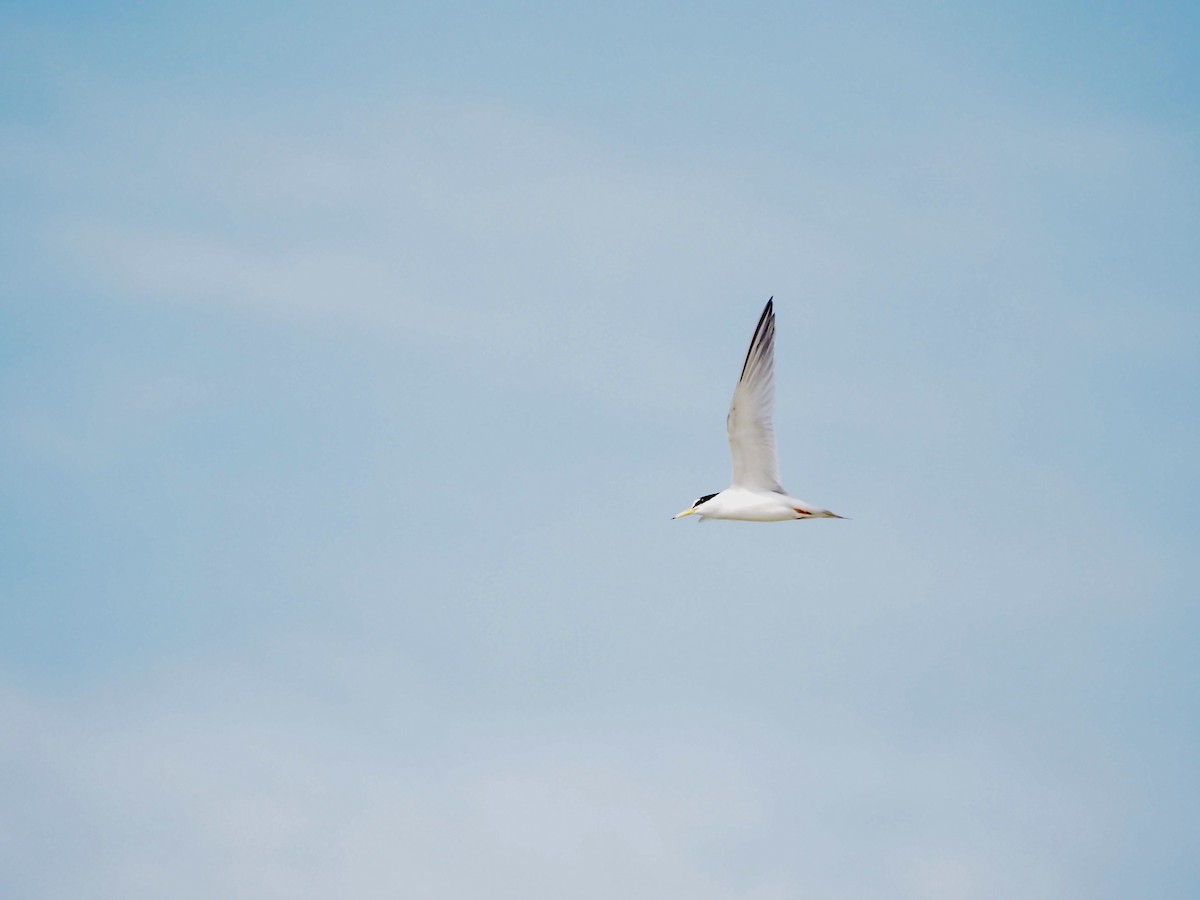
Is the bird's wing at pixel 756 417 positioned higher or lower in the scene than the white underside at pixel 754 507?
higher

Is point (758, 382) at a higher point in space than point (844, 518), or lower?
higher

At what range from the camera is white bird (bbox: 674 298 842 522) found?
1238 inches

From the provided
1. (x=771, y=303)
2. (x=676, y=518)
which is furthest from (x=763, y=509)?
(x=771, y=303)

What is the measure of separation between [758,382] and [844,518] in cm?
361

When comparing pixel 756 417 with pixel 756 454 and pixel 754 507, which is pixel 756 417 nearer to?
pixel 756 454

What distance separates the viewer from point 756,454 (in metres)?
32.4

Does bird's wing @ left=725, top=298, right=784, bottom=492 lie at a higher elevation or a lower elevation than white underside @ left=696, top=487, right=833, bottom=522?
higher

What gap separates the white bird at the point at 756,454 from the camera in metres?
31.5

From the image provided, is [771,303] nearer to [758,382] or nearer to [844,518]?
[758,382]

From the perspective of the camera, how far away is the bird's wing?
3133 cm

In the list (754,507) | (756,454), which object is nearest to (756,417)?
(756,454)

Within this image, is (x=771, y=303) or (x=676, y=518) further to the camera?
(x=676, y=518)

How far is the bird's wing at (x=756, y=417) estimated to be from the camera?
31.3 meters

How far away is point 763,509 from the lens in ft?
107
